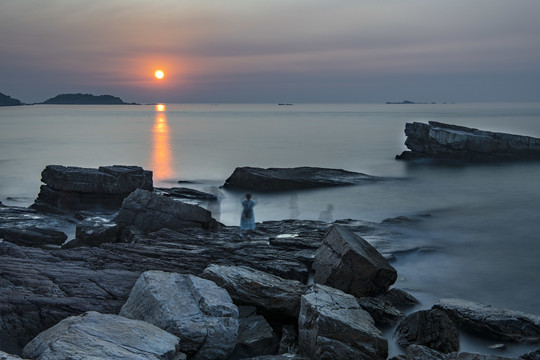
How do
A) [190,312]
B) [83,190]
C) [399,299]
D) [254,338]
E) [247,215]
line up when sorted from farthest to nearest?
[83,190] < [247,215] < [399,299] < [254,338] < [190,312]

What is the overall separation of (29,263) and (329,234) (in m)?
6.99

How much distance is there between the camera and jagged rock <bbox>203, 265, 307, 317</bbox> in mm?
10000

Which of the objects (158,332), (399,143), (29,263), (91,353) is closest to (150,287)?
(158,332)

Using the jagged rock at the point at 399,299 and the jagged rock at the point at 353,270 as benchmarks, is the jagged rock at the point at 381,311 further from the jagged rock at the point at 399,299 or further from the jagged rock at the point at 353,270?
the jagged rock at the point at 399,299

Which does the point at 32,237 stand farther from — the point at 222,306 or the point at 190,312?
the point at 222,306

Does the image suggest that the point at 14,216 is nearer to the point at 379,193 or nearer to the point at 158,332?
the point at 158,332

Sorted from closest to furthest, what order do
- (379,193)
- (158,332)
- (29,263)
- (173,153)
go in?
(158,332) → (29,263) → (379,193) → (173,153)

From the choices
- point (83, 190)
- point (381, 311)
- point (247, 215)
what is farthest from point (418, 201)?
point (381, 311)

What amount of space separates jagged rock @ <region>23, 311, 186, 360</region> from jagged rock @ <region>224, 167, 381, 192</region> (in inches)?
863

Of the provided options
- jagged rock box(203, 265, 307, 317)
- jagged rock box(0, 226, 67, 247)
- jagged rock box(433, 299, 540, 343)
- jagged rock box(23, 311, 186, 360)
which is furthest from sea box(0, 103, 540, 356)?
jagged rock box(0, 226, 67, 247)

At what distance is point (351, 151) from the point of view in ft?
194

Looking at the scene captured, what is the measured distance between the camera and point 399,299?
12.4 m

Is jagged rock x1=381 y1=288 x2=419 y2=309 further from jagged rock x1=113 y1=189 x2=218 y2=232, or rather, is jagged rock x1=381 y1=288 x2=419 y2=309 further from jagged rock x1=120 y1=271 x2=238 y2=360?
jagged rock x1=113 y1=189 x2=218 y2=232

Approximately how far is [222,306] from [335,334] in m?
1.97
